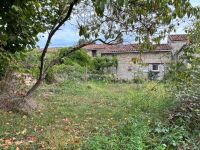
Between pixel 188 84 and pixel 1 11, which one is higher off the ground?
pixel 1 11

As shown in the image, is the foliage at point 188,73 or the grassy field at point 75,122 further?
the foliage at point 188,73

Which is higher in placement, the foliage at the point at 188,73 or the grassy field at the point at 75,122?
the foliage at the point at 188,73

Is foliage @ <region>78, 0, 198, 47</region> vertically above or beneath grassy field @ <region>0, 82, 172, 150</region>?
above

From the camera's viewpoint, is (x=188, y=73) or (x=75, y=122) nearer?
(x=75, y=122)

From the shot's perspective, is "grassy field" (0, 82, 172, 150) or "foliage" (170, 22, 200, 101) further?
"foliage" (170, 22, 200, 101)

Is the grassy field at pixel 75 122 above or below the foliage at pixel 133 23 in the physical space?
below

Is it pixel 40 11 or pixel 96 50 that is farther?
pixel 96 50

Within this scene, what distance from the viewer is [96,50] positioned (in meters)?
38.9

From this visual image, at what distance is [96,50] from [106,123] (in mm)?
31015

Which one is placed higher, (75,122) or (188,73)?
(188,73)

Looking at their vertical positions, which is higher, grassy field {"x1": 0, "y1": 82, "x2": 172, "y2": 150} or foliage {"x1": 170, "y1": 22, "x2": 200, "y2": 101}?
foliage {"x1": 170, "y1": 22, "x2": 200, "y2": 101}

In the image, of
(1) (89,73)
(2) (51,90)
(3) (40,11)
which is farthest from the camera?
(1) (89,73)

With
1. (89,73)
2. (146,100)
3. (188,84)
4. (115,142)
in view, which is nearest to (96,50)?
(89,73)

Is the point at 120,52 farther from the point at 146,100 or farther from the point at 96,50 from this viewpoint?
the point at 146,100
